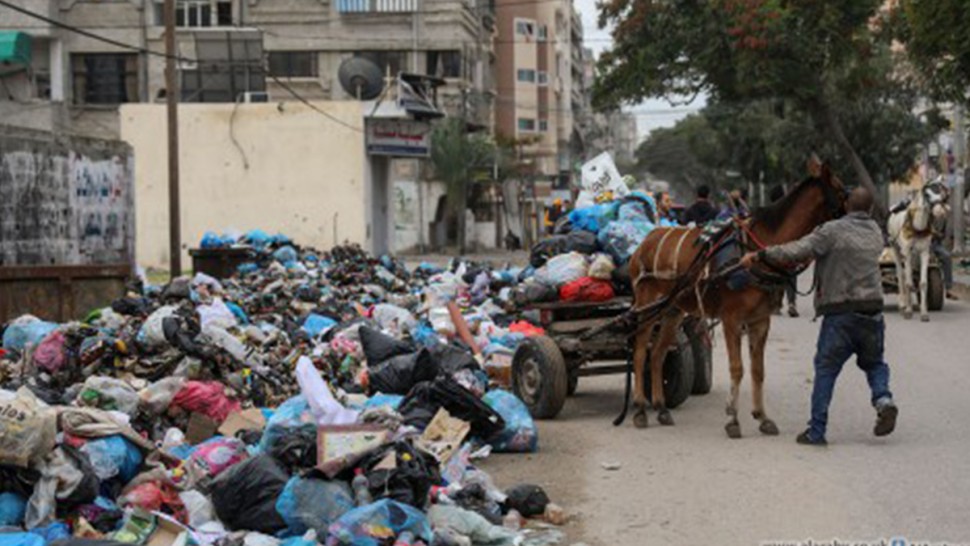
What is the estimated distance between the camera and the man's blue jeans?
9.90 metres

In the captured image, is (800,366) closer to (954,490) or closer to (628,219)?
(628,219)

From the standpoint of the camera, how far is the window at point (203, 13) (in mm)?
59094

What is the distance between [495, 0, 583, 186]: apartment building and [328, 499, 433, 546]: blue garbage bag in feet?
231

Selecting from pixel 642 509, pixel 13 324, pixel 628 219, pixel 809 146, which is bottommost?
pixel 642 509

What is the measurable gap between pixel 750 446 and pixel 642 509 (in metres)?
2.21

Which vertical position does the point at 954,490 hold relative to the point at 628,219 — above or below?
below

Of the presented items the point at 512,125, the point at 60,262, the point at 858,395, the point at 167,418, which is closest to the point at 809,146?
the point at 512,125

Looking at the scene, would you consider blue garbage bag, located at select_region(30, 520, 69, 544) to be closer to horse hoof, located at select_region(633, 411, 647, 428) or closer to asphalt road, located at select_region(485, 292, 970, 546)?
asphalt road, located at select_region(485, 292, 970, 546)

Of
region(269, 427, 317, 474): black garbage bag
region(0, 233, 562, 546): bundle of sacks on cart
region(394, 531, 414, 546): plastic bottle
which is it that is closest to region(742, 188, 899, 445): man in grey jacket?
region(0, 233, 562, 546): bundle of sacks on cart

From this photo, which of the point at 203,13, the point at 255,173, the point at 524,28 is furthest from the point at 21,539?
the point at 524,28

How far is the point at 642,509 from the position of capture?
8352 mm

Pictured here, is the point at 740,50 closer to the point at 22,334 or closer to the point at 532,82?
the point at 22,334

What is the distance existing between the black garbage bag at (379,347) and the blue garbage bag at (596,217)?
2211mm

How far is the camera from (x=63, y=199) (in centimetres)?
2297
